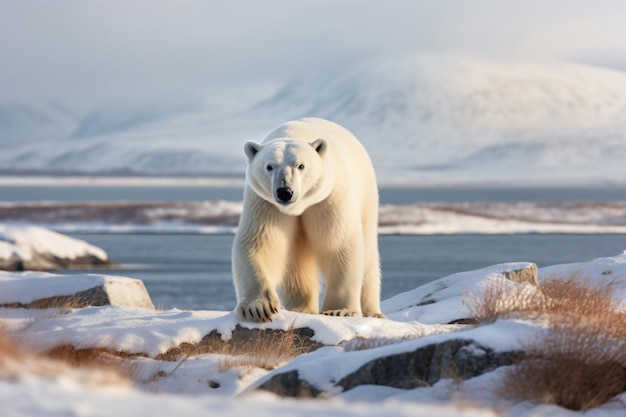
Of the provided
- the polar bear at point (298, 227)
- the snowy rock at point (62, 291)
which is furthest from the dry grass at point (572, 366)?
the snowy rock at point (62, 291)

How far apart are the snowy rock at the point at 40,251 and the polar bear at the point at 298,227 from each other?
2316cm

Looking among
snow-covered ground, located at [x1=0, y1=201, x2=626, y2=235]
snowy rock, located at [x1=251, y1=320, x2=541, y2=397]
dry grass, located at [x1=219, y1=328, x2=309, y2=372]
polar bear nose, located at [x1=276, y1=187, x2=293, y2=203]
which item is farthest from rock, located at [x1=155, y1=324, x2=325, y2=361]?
snow-covered ground, located at [x1=0, y1=201, x2=626, y2=235]

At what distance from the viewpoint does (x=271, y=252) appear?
8.27 m

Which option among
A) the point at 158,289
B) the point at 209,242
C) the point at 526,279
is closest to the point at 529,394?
the point at 526,279

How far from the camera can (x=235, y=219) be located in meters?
52.0

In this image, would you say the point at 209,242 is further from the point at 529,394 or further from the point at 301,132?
the point at 529,394

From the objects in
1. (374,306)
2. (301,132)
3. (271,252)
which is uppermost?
(301,132)

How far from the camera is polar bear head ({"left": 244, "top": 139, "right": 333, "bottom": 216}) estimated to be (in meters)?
7.69

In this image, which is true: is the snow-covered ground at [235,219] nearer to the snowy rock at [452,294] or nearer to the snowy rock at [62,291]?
the snowy rock at [452,294]

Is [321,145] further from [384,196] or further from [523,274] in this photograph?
[384,196]

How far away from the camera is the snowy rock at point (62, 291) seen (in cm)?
1009

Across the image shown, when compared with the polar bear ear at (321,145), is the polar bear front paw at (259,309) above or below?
→ below

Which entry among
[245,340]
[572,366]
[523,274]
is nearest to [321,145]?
[245,340]

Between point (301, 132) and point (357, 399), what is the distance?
13.0 feet
